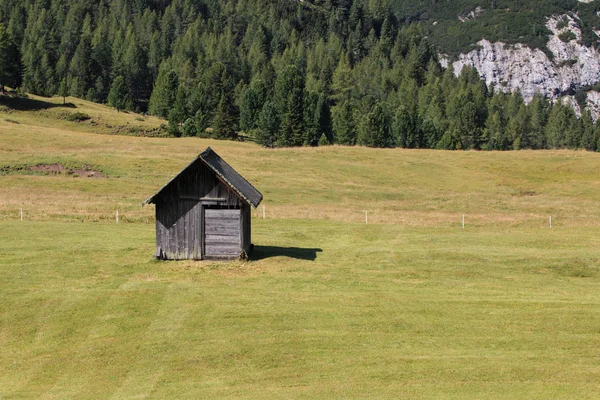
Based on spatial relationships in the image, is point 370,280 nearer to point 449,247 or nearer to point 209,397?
point 449,247

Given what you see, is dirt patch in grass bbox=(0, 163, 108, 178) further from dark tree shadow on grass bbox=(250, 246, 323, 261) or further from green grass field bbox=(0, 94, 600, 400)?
dark tree shadow on grass bbox=(250, 246, 323, 261)

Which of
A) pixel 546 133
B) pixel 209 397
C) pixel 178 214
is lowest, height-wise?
pixel 209 397

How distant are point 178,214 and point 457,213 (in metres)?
33.2

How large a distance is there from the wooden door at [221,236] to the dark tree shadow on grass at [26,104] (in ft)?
351

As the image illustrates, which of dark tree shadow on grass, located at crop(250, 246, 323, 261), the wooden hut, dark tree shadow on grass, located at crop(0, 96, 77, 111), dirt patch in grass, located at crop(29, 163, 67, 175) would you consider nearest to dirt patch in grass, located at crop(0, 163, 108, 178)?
dirt patch in grass, located at crop(29, 163, 67, 175)

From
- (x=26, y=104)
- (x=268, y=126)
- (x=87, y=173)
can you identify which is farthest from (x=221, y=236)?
(x=26, y=104)

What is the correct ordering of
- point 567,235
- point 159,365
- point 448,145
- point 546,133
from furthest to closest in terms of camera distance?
point 546,133 → point 448,145 → point 567,235 → point 159,365

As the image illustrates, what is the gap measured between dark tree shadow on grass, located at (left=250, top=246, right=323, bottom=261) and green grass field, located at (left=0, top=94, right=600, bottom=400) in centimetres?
26

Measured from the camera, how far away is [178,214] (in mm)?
39656

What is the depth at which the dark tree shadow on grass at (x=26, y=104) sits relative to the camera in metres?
135

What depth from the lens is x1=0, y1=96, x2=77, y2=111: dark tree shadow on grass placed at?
443 feet

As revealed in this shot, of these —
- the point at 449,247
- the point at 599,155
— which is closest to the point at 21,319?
the point at 449,247

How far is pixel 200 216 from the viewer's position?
3956 cm

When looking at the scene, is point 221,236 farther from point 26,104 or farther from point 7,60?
A: point 7,60
